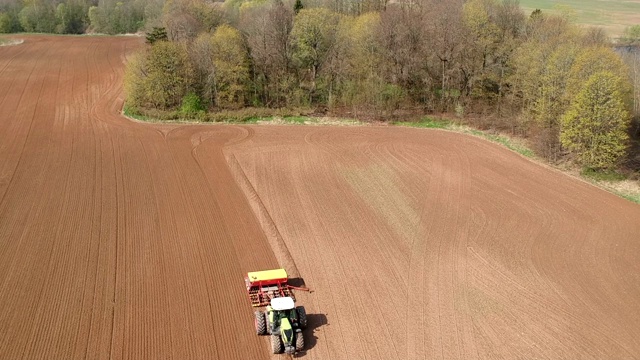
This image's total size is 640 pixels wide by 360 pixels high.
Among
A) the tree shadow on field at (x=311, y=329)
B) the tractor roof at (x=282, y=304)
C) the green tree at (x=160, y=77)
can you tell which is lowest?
the tree shadow on field at (x=311, y=329)

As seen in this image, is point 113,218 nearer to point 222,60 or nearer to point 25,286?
point 25,286

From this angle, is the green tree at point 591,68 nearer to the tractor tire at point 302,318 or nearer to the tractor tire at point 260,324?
the tractor tire at point 302,318

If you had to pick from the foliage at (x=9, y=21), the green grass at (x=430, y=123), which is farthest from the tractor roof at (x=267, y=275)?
the foliage at (x=9, y=21)

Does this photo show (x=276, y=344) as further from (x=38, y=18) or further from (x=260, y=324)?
(x=38, y=18)

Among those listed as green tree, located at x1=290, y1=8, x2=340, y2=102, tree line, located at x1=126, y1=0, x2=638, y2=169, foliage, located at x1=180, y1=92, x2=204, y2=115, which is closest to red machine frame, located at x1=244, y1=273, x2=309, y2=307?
foliage, located at x1=180, y1=92, x2=204, y2=115

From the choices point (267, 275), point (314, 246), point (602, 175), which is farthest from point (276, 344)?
point (602, 175)
